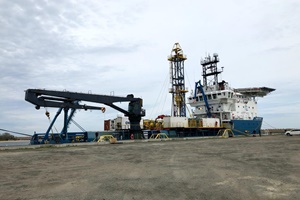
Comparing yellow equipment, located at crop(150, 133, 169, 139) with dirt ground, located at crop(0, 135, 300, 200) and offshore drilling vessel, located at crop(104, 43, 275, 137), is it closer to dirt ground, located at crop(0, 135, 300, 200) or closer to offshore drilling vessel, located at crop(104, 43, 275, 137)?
offshore drilling vessel, located at crop(104, 43, 275, 137)

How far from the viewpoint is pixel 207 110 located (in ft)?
154

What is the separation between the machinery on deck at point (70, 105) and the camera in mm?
25109

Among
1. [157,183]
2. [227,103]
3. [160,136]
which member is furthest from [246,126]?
[157,183]

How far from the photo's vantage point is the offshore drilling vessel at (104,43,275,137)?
1532 inches

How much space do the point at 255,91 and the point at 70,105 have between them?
3851cm

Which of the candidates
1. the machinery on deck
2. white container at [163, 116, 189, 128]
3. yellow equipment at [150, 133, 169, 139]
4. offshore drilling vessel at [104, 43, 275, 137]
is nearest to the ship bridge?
offshore drilling vessel at [104, 43, 275, 137]

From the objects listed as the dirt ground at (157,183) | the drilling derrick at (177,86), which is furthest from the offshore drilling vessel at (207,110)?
the dirt ground at (157,183)

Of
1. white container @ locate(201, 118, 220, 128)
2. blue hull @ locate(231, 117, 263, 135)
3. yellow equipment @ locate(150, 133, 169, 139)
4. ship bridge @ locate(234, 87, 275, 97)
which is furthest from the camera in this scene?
ship bridge @ locate(234, 87, 275, 97)

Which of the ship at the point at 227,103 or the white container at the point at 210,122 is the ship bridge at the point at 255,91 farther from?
the white container at the point at 210,122

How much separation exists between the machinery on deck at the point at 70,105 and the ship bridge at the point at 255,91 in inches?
1140

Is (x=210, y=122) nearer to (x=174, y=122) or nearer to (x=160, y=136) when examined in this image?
(x=174, y=122)

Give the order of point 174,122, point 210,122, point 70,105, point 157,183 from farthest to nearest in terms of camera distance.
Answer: point 210,122 < point 174,122 < point 70,105 < point 157,183

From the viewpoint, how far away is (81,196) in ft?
18.2

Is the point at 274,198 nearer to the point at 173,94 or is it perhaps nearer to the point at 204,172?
the point at 204,172
